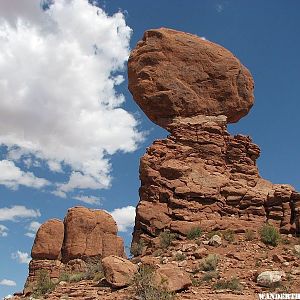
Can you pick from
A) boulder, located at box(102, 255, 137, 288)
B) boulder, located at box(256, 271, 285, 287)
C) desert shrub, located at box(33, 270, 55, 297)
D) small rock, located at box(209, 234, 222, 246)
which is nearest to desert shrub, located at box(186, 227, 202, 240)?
small rock, located at box(209, 234, 222, 246)

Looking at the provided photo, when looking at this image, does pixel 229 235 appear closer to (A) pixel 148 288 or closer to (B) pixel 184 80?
(A) pixel 148 288

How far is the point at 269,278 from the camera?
1686 centimetres

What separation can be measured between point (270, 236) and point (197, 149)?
5.81 m

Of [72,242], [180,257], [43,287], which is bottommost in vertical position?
[43,287]

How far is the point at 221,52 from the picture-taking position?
27844 mm

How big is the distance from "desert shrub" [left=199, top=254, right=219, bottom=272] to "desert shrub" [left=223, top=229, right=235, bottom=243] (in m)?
2.29

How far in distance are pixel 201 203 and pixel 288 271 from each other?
256 inches

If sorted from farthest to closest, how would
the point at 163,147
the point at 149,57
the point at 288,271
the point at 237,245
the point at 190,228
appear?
the point at 149,57 → the point at 163,147 → the point at 190,228 → the point at 237,245 → the point at 288,271

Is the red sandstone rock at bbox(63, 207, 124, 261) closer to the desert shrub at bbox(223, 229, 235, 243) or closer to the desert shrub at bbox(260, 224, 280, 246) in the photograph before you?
the desert shrub at bbox(223, 229, 235, 243)

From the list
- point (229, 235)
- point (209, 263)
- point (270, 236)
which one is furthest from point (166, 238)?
point (270, 236)

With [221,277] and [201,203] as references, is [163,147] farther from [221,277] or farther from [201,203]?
[221,277]

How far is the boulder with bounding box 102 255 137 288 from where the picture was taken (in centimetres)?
1742

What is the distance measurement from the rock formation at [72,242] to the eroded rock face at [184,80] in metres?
11.1

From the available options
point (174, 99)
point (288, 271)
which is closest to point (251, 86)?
point (174, 99)
